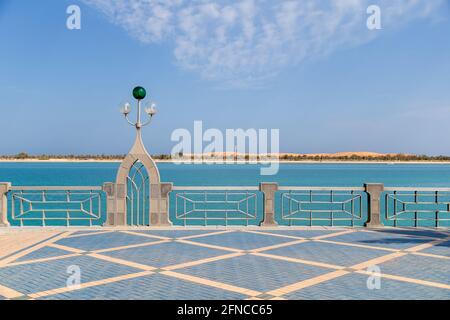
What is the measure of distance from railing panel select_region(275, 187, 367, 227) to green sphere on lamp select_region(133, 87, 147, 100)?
511 cm

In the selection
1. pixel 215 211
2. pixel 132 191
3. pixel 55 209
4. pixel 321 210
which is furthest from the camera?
→ pixel 215 211

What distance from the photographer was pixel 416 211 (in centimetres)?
1212

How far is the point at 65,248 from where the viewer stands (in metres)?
8.89

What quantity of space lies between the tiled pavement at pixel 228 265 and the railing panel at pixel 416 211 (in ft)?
4.53

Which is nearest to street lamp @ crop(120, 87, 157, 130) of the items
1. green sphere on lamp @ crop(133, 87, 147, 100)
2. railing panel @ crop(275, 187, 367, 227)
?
green sphere on lamp @ crop(133, 87, 147, 100)

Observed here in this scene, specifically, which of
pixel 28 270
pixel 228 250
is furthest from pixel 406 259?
pixel 28 270

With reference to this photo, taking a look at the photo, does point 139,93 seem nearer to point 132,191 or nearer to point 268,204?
point 132,191

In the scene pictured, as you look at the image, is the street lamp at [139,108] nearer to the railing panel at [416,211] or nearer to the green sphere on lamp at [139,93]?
the green sphere on lamp at [139,93]

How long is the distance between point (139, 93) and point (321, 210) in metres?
7.80

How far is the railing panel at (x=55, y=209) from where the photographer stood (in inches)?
461

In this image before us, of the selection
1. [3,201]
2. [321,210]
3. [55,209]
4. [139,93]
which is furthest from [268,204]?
[3,201]

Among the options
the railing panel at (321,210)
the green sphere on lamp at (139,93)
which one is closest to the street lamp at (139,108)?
the green sphere on lamp at (139,93)
